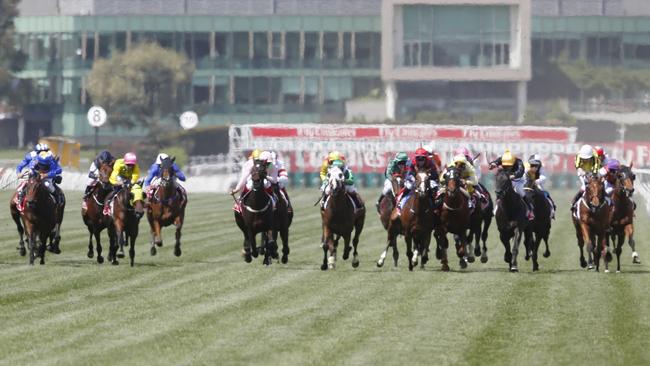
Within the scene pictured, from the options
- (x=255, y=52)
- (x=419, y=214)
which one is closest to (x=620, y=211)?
(x=419, y=214)

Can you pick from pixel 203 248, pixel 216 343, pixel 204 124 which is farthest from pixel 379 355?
pixel 204 124

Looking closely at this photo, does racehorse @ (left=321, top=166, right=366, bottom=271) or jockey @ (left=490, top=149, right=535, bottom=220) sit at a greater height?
jockey @ (left=490, top=149, right=535, bottom=220)

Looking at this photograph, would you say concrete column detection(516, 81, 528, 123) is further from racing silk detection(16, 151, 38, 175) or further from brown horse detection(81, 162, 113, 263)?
racing silk detection(16, 151, 38, 175)

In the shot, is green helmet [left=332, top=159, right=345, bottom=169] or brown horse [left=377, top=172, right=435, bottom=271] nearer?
brown horse [left=377, top=172, right=435, bottom=271]

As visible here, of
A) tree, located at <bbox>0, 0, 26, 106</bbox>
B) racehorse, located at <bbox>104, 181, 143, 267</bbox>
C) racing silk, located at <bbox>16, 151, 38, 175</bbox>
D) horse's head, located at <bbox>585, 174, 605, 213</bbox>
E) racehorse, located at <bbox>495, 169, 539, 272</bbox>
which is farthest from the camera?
tree, located at <bbox>0, 0, 26, 106</bbox>

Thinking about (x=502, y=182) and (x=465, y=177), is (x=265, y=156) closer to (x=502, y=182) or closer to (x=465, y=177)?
(x=465, y=177)

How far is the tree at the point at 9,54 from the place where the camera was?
121 m

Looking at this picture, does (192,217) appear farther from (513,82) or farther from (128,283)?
(513,82)

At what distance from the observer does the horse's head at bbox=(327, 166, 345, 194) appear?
1225 inches

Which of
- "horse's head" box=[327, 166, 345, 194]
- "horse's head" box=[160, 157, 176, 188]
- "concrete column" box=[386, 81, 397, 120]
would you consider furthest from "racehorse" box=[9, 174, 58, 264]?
"concrete column" box=[386, 81, 397, 120]

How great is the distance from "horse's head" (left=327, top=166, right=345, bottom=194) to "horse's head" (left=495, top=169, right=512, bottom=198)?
2.69 meters

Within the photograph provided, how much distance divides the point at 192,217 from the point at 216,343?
1434 inches

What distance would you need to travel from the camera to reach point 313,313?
22797 millimetres

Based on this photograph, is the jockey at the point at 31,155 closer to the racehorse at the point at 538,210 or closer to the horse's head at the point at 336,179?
the horse's head at the point at 336,179
